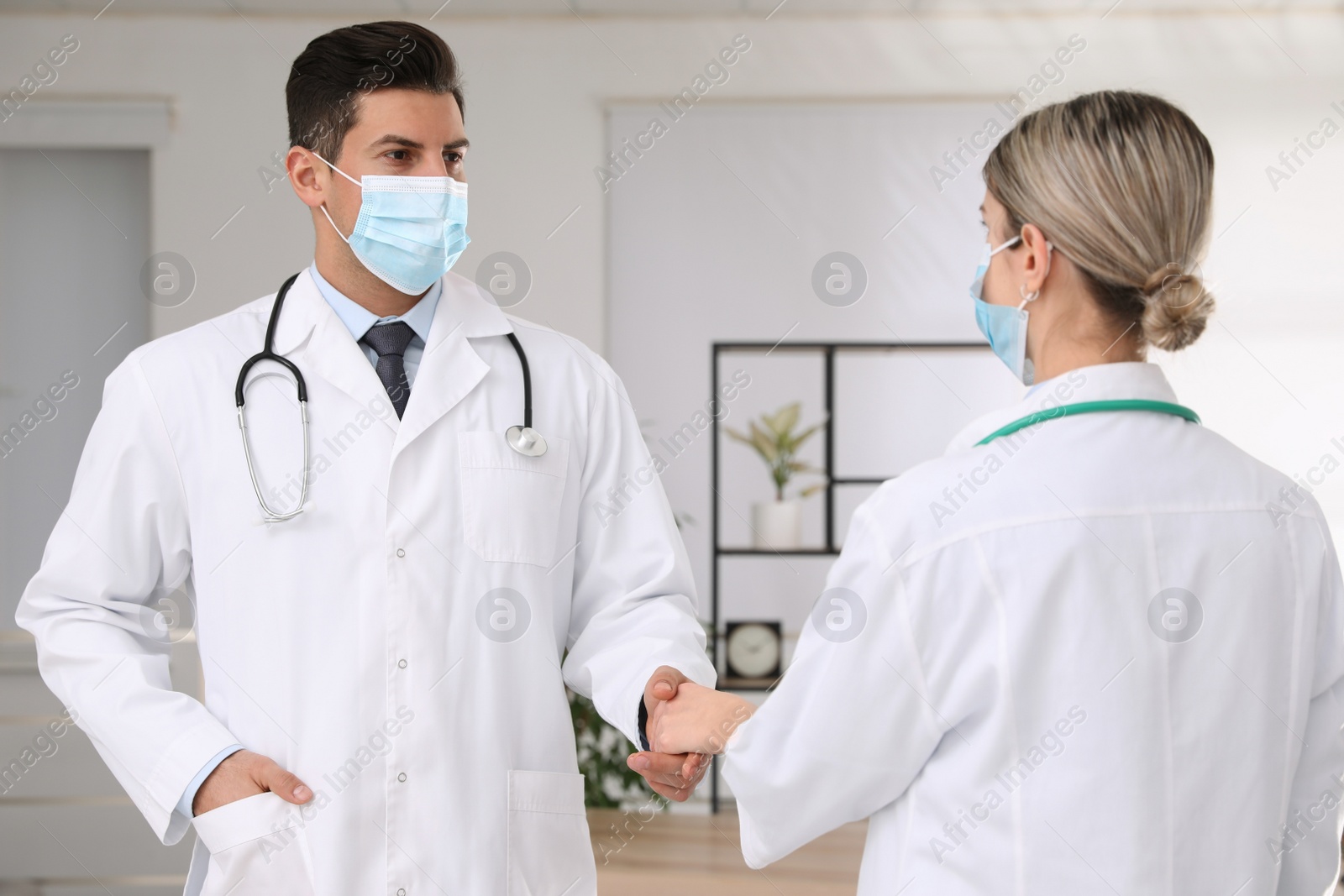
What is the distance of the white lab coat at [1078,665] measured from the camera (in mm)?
909

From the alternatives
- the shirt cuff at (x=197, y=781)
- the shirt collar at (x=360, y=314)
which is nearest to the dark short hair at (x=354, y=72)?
the shirt collar at (x=360, y=314)

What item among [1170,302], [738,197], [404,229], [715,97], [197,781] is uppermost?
[715,97]

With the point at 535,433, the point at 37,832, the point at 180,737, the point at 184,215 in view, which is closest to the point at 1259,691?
the point at 535,433

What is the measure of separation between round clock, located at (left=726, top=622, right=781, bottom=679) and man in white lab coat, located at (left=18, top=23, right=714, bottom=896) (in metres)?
2.60

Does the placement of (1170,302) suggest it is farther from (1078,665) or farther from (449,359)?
(449,359)

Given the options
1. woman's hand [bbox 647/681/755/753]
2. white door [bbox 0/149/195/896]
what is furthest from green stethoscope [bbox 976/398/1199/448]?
white door [bbox 0/149/195/896]

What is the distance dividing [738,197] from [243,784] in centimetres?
348

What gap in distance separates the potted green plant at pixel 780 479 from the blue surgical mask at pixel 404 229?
2563 mm

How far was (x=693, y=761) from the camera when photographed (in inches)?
55.3

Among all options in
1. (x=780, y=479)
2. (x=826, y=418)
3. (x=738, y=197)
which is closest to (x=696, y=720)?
(x=780, y=479)

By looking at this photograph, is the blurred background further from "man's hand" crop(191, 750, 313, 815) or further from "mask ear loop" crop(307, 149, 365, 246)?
"man's hand" crop(191, 750, 313, 815)

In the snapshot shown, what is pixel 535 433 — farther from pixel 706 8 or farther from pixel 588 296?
pixel 706 8

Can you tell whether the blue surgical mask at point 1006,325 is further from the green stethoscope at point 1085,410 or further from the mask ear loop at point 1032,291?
the green stethoscope at point 1085,410

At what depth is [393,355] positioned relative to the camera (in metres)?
1.51
